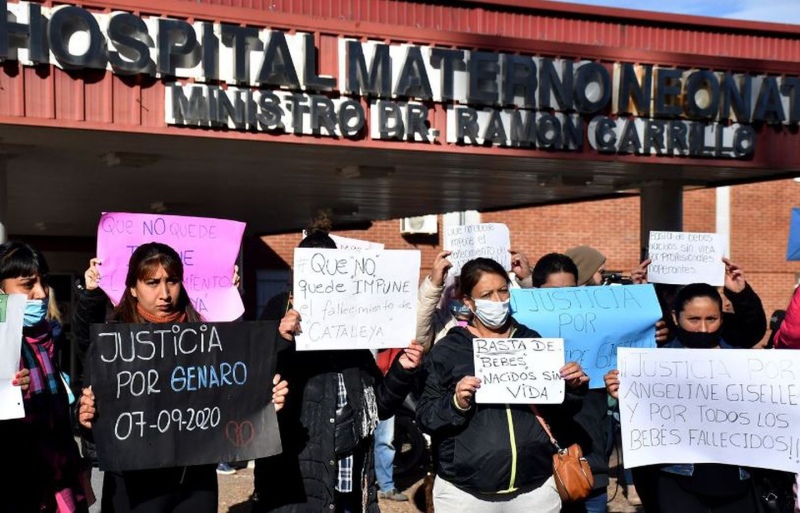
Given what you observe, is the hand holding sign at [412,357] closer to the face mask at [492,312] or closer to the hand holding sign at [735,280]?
the face mask at [492,312]

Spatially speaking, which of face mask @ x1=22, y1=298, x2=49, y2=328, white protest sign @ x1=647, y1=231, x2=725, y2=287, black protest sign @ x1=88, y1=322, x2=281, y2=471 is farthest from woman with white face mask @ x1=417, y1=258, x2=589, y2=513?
white protest sign @ x1=647, y1=231, x2=725, y2=287

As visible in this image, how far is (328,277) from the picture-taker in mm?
4824

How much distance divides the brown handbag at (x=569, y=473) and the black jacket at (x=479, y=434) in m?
0.03

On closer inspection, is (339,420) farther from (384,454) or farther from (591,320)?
(384,454)

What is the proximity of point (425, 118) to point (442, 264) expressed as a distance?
170 inches

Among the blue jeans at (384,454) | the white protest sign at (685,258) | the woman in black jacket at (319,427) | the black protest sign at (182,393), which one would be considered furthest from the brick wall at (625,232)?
the black protest sign at (182,393)

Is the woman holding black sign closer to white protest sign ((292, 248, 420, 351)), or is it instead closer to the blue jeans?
white protest sign ((292, 248, 420, 351))

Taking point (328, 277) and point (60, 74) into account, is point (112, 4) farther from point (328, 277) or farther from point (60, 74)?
point (328, 277)

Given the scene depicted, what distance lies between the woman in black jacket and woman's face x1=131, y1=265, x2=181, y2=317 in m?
0.68

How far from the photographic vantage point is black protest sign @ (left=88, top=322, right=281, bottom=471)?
418 cm

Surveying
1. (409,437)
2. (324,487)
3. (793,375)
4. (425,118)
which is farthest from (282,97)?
(793,375)

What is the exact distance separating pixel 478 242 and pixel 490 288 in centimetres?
275

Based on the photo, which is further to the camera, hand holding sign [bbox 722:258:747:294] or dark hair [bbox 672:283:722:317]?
hand holding sign [bbox 722:258:747:294]

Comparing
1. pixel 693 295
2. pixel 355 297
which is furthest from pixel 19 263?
pixel 693 295
